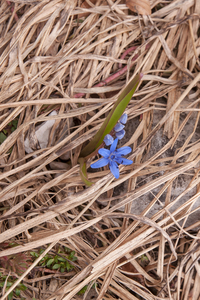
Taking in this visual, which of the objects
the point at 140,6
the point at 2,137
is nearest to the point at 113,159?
the point at 2,137

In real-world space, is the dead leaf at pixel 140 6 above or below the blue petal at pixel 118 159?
above

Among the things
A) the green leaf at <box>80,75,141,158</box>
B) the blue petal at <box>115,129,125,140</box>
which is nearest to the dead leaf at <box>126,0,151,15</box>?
the green leaf at <box>80,75,141,158</box>

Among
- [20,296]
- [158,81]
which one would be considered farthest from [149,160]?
[20,296]

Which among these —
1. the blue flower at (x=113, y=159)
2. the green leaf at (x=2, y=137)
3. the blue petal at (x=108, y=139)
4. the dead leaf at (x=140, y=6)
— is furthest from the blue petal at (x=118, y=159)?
the dead leaf at (x=140, y=6)

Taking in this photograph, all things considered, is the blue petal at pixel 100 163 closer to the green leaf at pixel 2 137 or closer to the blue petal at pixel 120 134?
the blue petal at pixel 120 134

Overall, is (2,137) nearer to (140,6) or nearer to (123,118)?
(123,118)

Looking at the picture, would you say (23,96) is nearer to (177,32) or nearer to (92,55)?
(92,55)
